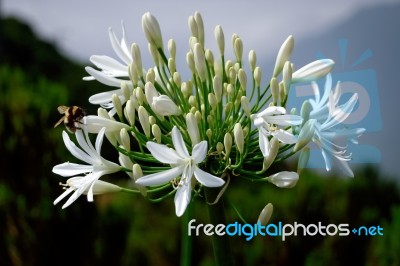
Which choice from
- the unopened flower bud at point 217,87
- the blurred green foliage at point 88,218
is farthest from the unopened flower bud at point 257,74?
the blurred green foliage at point 88,218

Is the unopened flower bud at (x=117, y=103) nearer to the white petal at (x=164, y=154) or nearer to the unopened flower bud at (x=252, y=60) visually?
the white petal at (x=164, y=154)

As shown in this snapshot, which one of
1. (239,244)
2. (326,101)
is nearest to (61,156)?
(239,244)

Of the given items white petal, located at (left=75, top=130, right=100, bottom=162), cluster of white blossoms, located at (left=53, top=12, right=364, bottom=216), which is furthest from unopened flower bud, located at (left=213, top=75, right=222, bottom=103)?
white petal, located at (left=75, top=130, right=100, bottom=162)

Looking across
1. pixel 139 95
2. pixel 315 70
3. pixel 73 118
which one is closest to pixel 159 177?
pixel 139 95

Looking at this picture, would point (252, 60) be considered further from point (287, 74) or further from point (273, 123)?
point (273, 123)

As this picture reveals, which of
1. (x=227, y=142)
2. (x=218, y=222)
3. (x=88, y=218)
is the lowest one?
(x=88, y=218)

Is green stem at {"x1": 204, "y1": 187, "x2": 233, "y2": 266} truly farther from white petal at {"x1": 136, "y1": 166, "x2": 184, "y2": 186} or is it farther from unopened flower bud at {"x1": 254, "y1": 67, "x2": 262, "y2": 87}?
unopened flower bud at {"x1": 254, "y1": 67, "x2": 262, "y2": 87}
